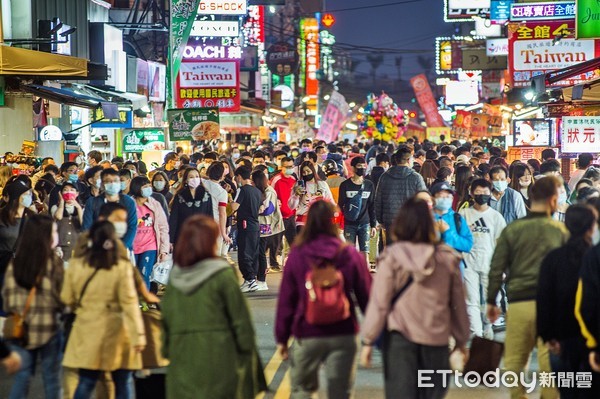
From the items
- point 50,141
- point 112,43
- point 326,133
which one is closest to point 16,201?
point 50,141

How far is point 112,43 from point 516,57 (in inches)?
485

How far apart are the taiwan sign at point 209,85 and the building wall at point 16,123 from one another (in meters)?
8.16

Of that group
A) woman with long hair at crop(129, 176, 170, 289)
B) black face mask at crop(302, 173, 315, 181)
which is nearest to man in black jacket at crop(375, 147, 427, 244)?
black face mask at crop(302, 173, 315, 181)

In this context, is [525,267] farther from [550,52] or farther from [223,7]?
[223,7]

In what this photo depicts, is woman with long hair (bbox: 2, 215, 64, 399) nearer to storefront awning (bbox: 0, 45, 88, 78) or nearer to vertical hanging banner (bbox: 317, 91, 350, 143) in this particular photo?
storefront awning (bbox: 0, 45, 88, 78)

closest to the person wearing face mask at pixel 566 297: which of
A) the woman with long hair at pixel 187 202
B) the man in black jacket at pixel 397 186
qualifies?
the man in black jacket at pixel 397 186

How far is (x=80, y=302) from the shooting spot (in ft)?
23.8

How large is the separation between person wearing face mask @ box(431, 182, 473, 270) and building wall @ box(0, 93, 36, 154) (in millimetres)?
14687

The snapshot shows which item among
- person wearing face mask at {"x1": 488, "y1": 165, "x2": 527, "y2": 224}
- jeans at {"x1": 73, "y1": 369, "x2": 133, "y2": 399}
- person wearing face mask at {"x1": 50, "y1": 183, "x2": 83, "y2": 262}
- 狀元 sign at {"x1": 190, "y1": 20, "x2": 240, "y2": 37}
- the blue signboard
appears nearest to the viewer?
jeans at {"x1": 73, "y1": 369, "x2": 133, "y2": 399}

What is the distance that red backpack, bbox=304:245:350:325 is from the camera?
682cm

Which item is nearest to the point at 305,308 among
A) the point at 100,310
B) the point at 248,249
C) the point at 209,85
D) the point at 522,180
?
the point at 100,310

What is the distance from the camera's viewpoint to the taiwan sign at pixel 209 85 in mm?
31469

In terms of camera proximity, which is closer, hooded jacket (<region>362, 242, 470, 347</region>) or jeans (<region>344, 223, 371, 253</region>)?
hooded jacket (<region>362, 242, 470, 347</region>)

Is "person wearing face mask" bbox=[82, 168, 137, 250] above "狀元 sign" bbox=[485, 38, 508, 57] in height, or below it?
below
